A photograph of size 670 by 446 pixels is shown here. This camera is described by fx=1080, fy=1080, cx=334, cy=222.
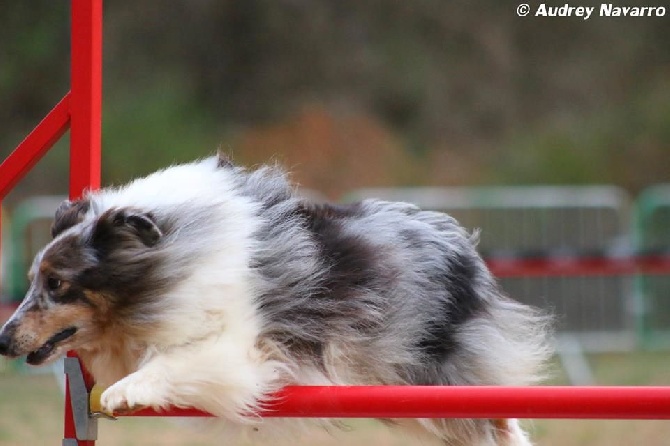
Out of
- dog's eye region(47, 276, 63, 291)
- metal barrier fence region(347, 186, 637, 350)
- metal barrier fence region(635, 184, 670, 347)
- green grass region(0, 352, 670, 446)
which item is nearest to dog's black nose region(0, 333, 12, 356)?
dog's eye region(47, 276, 63, 291)

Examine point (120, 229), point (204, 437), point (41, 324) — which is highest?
point (120, 229)

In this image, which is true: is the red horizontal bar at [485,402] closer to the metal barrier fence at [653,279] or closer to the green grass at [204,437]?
the green grass at [204,437]

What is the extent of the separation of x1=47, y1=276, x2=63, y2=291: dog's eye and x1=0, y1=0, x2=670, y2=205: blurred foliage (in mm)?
15542

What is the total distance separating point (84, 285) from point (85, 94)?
75cm

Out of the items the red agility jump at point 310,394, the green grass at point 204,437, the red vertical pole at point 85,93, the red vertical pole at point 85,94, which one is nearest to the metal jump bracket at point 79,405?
the red agility jump at point 310,394

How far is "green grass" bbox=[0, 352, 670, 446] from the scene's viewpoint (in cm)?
691

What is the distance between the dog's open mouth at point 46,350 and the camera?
12.1 feet

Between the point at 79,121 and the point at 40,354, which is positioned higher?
the point at 79,121

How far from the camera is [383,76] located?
20.9 meters

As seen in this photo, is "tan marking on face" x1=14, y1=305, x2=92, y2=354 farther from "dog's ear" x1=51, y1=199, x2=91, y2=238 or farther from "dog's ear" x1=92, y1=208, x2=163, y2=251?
"dog's ear" x1=51, y1=199, x2=91, y2=238

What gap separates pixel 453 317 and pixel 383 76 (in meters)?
17.0

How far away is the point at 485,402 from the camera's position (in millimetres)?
3203

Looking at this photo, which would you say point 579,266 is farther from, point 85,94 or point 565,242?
point 85,94

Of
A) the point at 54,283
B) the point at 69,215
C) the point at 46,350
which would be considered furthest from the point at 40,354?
the point at 69,215
